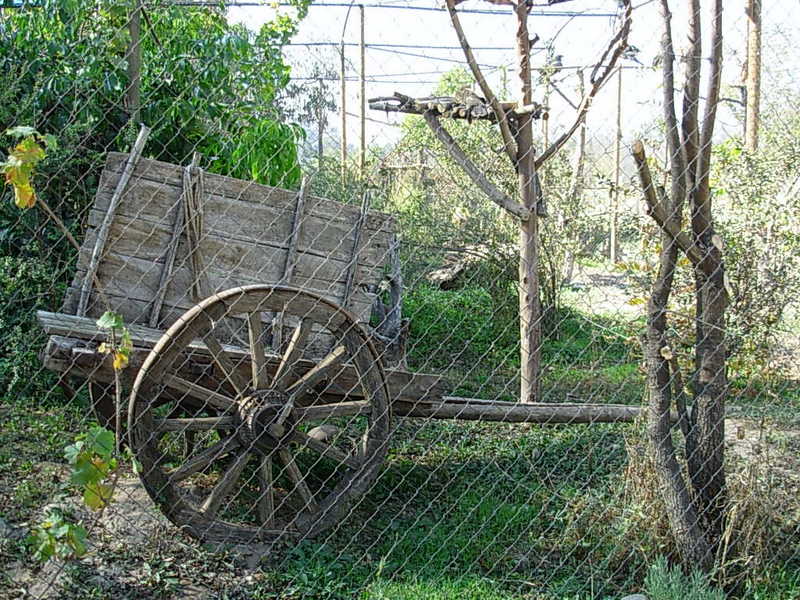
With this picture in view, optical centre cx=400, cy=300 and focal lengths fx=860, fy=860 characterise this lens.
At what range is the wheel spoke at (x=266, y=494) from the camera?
3.92m

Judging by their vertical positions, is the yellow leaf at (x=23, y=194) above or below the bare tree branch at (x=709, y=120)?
below

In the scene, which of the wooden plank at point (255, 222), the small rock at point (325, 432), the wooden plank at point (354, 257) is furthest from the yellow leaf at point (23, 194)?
the small rock at point (325, 432)

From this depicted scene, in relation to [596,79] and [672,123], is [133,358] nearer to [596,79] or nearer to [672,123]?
[672,123]

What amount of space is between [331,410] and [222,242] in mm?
985

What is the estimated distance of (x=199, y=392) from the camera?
3811 mm

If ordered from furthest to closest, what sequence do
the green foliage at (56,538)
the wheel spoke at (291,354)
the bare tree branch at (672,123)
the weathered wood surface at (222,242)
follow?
1. the weathered wood surface at (222,242)
2. the wheel spoke at (291,354)
3. the bare tree branch at (672,123)
4. the green foliage at (56,538)

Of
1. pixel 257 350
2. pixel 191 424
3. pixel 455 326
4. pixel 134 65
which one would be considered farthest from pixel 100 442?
pixel 455 326

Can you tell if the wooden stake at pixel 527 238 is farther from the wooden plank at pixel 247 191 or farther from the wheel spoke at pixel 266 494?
the wheel spoke at pixel 266 494

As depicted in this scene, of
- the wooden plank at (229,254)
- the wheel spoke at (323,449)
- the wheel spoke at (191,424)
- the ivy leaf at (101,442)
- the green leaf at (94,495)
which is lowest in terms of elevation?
the wheel spoke at (323,449)

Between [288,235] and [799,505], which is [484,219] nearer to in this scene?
[288,235]

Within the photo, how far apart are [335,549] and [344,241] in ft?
5.00

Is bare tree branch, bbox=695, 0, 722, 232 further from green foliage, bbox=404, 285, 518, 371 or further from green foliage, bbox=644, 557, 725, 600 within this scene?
green foliage, bbox=404, 285, 518, 371

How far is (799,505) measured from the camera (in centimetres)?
392

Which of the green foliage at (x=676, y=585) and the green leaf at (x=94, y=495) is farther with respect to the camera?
the green foliage at (x=676, y=585)
